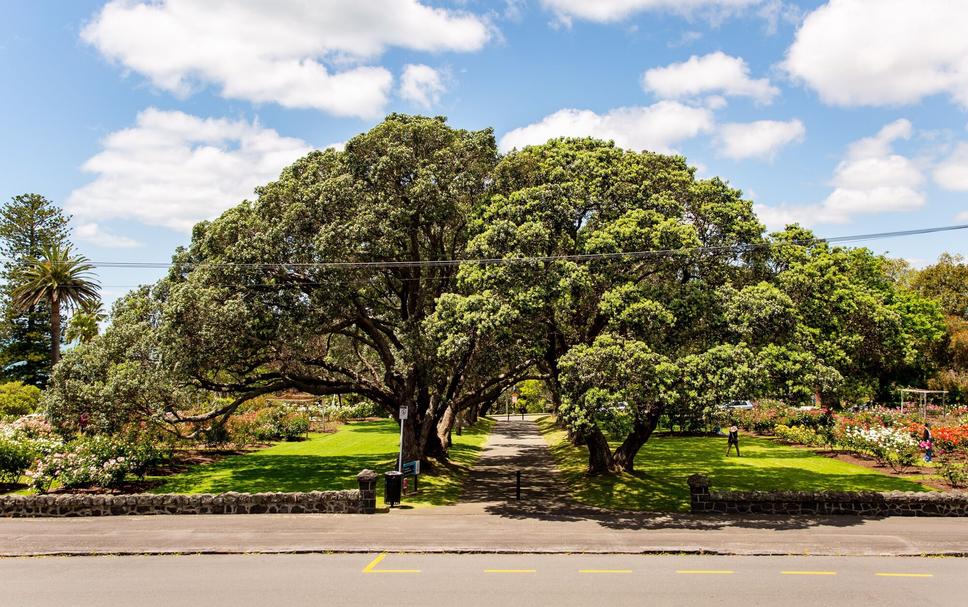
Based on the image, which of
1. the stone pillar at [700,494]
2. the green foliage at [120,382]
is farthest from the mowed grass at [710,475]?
the green foliage at [120,382]

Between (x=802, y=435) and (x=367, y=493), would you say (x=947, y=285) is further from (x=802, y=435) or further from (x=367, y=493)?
(x=367, y=493)

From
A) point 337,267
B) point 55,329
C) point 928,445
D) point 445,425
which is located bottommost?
point 928,445

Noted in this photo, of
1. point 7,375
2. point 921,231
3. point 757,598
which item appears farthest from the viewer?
point 7,375

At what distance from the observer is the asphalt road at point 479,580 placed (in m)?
12.1

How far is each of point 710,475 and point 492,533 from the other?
46.5 feet

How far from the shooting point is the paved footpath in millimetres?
15742

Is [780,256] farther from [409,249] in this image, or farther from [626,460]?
[409,249]

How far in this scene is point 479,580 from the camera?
43.5ft

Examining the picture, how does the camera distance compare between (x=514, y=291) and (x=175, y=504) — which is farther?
(x=514, y=291)

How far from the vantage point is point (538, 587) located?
12.8 m

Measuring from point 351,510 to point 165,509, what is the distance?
5.55 metres

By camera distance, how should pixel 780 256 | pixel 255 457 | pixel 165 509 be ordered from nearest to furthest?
pixel 165 509, pixel 780 256, pixel 255 457

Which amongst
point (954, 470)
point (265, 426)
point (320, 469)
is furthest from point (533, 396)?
point (954, 470)

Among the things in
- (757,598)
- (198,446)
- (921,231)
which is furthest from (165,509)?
(921,231)
